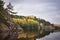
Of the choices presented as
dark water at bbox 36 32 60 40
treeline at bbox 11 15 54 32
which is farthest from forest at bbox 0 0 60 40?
dark water at bbox 36 32 60 40

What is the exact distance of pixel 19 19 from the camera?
6.43m

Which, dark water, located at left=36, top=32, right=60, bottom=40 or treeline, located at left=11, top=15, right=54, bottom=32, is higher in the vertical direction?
treeline, located at left=11, top=15, right=54, bottom=32

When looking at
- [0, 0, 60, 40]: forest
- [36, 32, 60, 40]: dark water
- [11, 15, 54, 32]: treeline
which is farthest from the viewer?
[36, 32, 60, 40]: dark water

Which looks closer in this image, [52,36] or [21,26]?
[21,26]

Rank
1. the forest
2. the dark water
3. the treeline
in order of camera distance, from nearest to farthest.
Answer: the forest < the treeline < the dark water

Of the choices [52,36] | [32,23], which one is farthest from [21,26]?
[52,36]

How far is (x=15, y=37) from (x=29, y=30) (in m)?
0.56

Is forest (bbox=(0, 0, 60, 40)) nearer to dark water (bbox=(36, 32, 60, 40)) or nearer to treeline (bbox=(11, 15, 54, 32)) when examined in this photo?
treeline (bbox=(11, 15, 54, 32))

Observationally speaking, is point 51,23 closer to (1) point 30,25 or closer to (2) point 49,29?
(2) point 49,29

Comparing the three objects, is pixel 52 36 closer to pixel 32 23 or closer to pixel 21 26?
pixel 32 23

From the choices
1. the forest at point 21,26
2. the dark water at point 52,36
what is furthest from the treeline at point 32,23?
the dark water at point 52,36

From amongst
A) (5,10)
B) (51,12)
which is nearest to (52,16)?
(51,12)

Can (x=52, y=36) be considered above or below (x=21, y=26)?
below

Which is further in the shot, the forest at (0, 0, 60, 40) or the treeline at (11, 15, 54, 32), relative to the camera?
the treeline at (11, 15, 54, 32)
